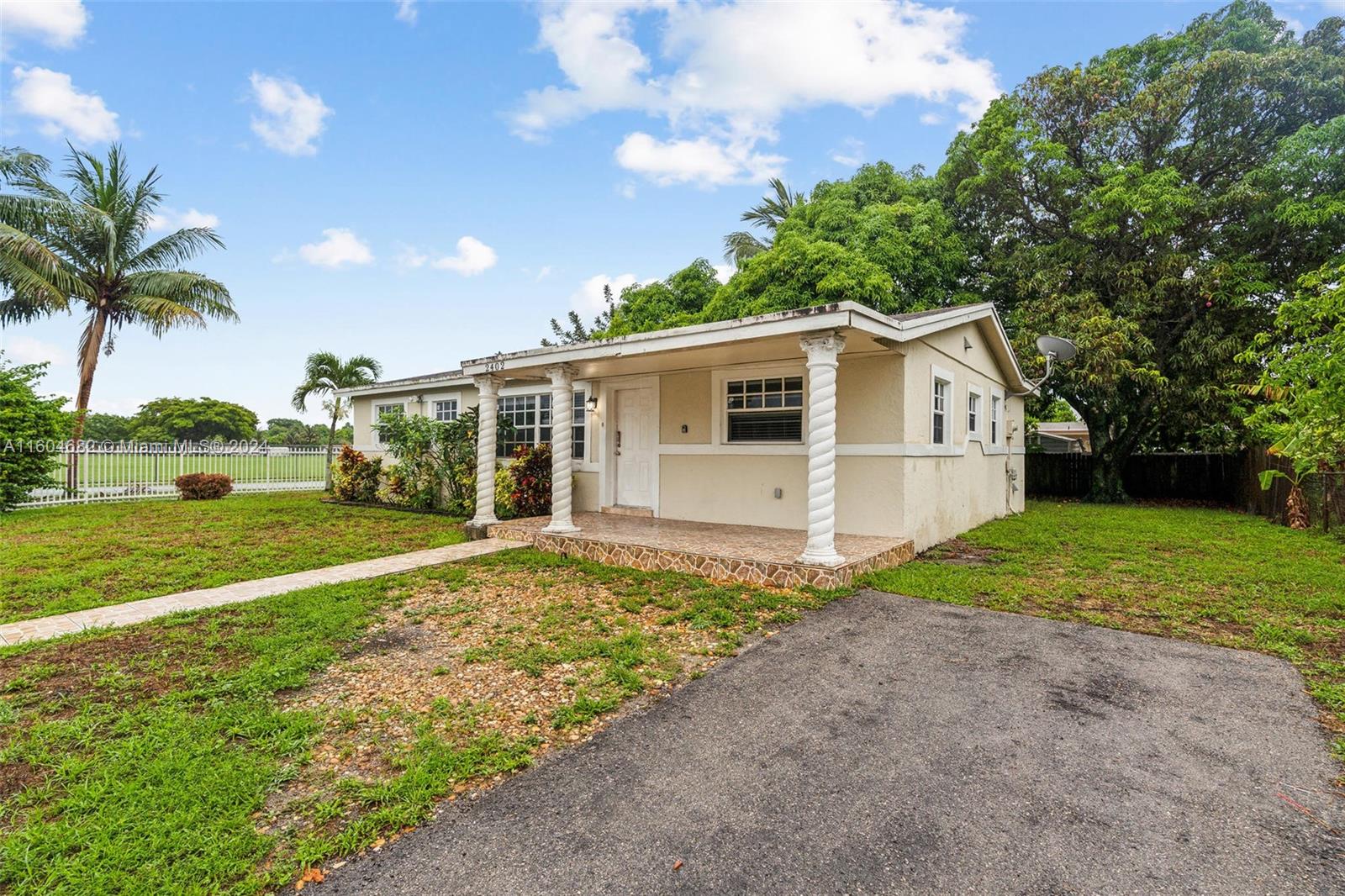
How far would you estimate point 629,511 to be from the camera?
31.9 feet

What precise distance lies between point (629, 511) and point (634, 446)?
1.08m

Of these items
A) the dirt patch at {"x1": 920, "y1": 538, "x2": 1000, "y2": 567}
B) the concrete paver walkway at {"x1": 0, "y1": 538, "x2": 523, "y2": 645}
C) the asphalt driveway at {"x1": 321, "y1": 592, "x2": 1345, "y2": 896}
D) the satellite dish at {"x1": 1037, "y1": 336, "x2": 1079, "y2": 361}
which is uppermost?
the satellite dish at {"x1": 1037, "y1": 336, "x2": 1079, "y2": 361}

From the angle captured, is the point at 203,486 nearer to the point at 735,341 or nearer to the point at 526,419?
the point at 526,419

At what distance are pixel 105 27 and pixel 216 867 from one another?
1242 cm

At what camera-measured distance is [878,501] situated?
7.41m

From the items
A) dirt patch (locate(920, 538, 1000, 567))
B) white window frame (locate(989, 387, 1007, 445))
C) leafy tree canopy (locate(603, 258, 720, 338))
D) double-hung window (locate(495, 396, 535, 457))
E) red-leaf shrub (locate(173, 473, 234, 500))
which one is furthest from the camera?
leafy tree canopy (locate(603, 258, 720, 338))

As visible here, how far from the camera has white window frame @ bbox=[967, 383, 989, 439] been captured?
9719 mm

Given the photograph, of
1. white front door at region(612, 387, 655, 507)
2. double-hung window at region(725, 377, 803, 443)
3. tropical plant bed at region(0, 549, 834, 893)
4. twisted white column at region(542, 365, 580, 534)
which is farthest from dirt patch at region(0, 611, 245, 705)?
double-hung window at region(725, 377, 803, 443)

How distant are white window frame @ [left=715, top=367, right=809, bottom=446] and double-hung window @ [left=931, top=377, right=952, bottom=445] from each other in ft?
5.84

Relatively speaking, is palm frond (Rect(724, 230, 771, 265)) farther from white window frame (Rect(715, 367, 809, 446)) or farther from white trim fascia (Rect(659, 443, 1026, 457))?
white trim fascia (Rect(659, 443, 1026, 457))

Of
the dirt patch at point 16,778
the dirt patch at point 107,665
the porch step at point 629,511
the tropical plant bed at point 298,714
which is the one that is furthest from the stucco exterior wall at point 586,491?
the dirt patch at point 16,778

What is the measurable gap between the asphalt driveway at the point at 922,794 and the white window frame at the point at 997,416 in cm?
781

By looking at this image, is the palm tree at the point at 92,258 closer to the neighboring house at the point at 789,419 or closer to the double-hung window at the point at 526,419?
the double-hung window at the point at 526,419

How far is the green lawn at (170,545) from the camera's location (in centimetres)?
582
